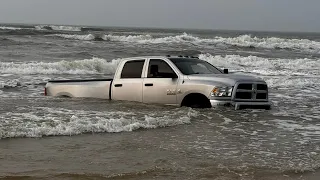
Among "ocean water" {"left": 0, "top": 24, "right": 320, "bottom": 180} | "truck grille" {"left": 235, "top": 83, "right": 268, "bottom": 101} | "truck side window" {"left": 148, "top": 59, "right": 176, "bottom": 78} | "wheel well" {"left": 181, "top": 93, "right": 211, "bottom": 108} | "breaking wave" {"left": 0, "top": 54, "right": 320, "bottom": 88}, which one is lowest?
"breaking wave" {"left": 0, "top": 54, "right": 320, "bottom": 88}

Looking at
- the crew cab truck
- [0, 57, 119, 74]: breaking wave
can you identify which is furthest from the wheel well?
[0, 57, 119, 74]: breaking wave

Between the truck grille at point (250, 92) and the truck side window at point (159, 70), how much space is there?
1.47m

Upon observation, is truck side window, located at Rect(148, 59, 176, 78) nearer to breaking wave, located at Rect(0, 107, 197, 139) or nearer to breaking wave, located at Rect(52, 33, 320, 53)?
breaking wave, located at Rect(0, 107, 197, 139)

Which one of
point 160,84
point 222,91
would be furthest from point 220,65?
point 222,91

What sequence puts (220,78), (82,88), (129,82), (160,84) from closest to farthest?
(220,78), (160,84), (129,82), (82,88)

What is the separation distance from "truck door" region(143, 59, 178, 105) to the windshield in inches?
9.1

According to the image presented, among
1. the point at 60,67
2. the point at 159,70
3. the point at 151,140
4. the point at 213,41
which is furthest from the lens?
the point at 213,41

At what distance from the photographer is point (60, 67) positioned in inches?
917

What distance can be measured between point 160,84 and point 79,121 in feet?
8.43

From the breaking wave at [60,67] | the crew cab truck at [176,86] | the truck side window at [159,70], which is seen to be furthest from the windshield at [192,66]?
the breaking wave at [60,67]

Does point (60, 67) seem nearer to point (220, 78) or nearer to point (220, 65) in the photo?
point (220, 65)

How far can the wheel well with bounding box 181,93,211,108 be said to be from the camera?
407 inches

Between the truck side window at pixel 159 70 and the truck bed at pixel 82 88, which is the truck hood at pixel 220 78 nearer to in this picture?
the truck side window at pixel 159 70

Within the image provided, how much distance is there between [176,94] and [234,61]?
22631 mm
